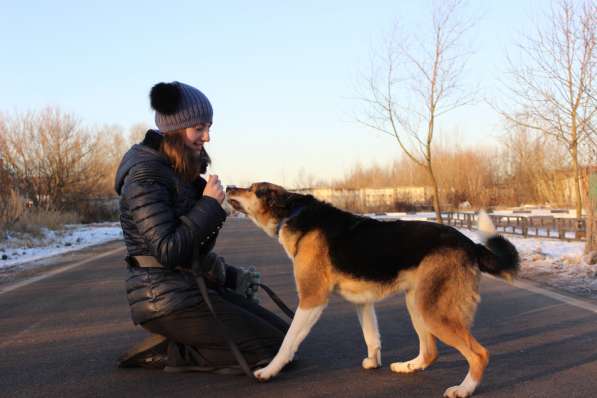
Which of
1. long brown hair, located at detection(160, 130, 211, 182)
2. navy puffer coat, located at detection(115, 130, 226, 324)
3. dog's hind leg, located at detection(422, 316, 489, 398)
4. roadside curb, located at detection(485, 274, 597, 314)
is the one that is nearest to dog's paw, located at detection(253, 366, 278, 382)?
navy puffer coat, located at detection(115, 130, 226, 324)

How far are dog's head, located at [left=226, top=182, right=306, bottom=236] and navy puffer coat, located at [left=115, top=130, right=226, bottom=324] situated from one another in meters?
0.55

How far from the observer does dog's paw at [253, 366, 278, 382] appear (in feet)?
13.5

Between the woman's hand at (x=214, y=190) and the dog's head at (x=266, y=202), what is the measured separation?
1.86ft

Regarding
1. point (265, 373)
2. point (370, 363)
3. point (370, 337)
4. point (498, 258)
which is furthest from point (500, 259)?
point (265, 373)

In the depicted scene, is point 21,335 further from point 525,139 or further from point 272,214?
point 525,139

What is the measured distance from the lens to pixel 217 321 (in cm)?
431

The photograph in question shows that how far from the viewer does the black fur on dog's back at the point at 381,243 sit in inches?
162

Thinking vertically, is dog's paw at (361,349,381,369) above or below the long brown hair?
below

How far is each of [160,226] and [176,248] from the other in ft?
0.66

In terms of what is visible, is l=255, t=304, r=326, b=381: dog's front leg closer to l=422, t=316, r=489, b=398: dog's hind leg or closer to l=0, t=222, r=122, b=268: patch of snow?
l=422, t=316, r=489, b=398: dog's hind leg

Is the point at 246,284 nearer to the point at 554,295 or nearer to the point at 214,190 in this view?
the point at 214,190

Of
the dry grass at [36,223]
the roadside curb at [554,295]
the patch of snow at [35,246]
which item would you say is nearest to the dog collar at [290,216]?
the roadside curb at [554,295]

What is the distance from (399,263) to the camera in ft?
13.5

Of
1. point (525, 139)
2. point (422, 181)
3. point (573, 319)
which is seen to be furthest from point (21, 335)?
point (422, 181)
